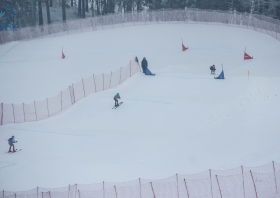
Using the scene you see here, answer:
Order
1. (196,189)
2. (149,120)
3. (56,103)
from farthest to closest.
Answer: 1. (56,103)
2. (149,120)
3. (196,189)

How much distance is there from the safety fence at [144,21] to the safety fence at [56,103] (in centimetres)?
1692

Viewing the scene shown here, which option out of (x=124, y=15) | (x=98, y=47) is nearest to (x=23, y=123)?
(x=98, y=47)

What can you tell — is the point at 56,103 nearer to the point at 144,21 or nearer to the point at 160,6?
the point at 144,21

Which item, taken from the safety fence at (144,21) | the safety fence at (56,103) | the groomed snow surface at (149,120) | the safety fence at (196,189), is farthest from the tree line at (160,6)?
the safety fence at (196,189)

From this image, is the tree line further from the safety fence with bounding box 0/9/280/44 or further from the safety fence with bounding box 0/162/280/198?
the safety fence with bounding box 0/162/280/198

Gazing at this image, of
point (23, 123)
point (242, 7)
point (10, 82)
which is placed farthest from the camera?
point (242, 7)

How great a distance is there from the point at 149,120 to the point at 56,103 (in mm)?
7025

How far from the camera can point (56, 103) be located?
76.4 ft

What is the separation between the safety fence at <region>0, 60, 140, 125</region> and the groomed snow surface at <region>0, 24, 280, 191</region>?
1.91ft

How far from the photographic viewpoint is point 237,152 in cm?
1700

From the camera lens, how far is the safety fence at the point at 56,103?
22.2m

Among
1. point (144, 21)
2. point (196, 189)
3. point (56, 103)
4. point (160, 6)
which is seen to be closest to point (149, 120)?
point (56, 103)

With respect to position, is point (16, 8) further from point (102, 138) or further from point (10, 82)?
point (102, 138)

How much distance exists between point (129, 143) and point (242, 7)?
128ft
